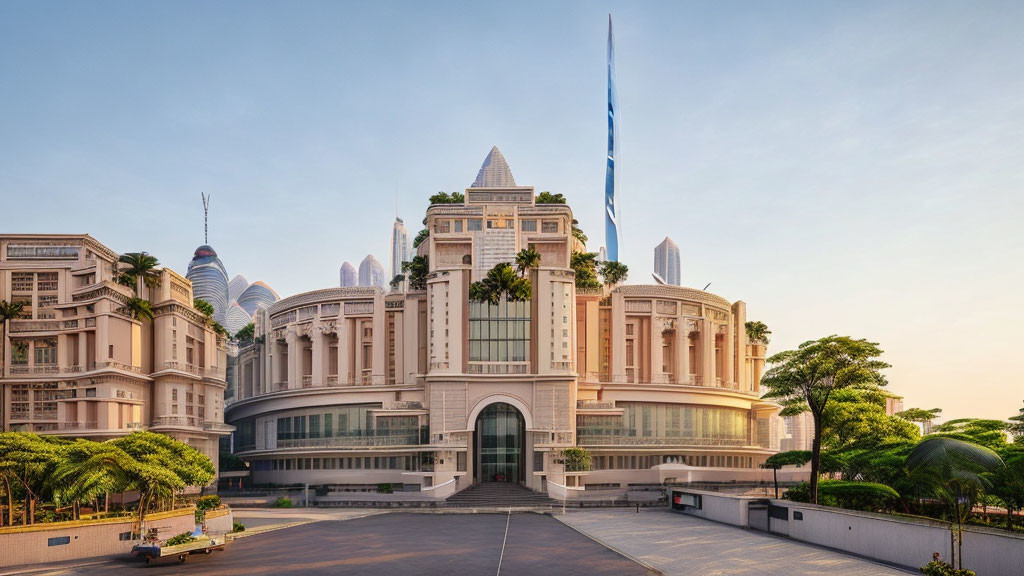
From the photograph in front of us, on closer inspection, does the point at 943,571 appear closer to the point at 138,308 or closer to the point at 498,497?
the point at 498,497

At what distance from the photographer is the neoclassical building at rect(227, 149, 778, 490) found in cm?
8894

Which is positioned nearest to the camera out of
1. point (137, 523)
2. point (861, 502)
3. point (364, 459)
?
point (137, 523)

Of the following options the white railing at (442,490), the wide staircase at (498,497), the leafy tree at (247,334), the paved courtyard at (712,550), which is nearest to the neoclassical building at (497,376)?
the white railing at (442,490)

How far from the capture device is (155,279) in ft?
271

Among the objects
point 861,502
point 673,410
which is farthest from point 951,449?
point 673,410

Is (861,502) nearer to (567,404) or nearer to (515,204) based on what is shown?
(567,404)

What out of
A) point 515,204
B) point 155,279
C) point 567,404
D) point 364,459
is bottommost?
point 364,459

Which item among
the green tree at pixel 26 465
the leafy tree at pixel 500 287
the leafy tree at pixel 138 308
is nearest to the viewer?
the green tree at pixel 26 465

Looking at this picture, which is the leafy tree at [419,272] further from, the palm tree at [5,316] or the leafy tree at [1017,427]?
the leafy tree at [1017,427]

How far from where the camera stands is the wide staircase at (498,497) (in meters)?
76.8


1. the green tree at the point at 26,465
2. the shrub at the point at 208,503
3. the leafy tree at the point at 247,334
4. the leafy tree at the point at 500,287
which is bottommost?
the shrub at the point at 208,503

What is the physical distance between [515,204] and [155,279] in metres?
39.9

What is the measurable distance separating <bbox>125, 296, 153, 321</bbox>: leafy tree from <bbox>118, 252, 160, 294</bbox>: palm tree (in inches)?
102

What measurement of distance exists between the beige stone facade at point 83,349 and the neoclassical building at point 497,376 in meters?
19.7
